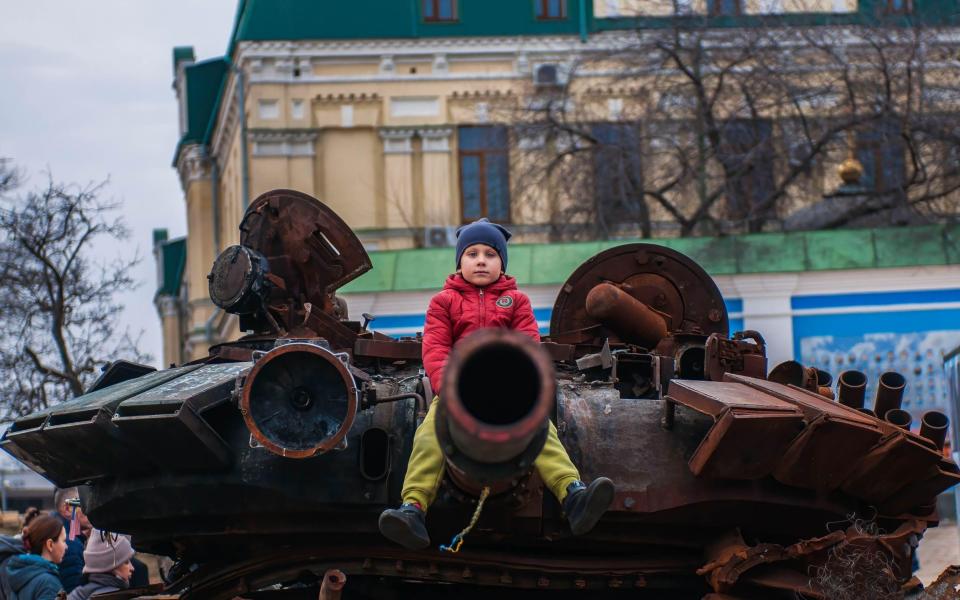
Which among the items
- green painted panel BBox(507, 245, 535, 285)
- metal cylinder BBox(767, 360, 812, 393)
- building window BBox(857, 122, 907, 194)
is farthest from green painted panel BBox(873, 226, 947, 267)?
metal cylinder BBox(767, 360, 812, 393)

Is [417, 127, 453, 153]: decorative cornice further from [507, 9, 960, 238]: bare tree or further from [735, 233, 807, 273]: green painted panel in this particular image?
[735, 233, 807, 273]: green painted panel

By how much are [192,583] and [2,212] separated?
15471 millimetres

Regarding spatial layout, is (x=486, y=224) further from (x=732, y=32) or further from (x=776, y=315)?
(x=732, y=32)

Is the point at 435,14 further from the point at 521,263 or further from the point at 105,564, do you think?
the point at 105,564

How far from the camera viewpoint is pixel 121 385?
26.6ft

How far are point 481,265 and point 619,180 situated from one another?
18.6m

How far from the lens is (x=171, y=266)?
4675 centimetres

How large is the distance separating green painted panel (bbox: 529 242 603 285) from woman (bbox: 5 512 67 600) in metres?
12.2

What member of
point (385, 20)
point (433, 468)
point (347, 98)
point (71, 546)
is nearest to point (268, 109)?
point (347, 98)

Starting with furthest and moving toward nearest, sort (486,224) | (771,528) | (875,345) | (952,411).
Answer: (875,345) < (952,411) < (771,528) < (486,224)

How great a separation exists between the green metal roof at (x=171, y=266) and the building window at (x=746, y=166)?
77.3 feet

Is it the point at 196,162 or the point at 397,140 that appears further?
the point at 196,162

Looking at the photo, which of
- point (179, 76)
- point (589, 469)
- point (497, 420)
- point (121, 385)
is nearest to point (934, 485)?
point (589, 469)

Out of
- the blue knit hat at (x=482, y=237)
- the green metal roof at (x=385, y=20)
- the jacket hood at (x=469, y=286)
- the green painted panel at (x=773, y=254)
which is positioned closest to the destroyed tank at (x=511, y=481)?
the jacket hood at (x=469, y=286)
